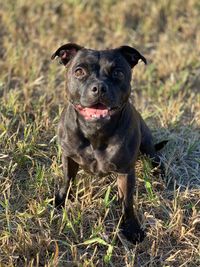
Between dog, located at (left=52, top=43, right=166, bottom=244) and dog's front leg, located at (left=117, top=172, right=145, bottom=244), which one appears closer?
dog, located at (left=52, top=43, right=166, bottom=244)

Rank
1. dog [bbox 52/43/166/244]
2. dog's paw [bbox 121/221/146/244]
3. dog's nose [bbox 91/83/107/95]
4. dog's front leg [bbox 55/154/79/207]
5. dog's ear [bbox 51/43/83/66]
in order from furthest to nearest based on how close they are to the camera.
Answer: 1. dog's front leg [bbox 55/154/79/207]
2. dog's paw [bbox 121/221/146/244]
3. dog's ear [bbox 51/43/83/66]
4. dog [bbox 52/43/166/244]
5. dog's nose [bbox 91/83/107/95]

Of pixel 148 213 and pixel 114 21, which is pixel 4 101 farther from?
pixel 114 21

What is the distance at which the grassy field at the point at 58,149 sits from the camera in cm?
345

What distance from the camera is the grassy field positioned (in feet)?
11.3

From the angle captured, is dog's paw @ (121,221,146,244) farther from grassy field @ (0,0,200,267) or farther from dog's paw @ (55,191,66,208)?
dog's paw @ (55,191,66,208)

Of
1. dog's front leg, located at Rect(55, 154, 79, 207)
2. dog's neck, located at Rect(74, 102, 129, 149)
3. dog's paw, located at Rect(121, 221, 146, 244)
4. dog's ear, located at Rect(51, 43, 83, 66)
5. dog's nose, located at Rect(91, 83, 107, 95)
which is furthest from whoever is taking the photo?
dog's front leg, located at Rect(55, 154, 79, 207)

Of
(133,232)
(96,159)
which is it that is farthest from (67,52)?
(133,232)

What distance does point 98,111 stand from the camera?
3.20m

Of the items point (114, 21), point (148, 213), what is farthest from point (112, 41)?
point (148, 213)

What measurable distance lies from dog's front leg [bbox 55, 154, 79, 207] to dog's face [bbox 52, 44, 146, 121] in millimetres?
507

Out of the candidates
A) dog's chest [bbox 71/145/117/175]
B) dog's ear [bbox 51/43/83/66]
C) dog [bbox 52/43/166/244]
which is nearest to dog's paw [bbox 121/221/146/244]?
dog [bbox 52/43/166/244]

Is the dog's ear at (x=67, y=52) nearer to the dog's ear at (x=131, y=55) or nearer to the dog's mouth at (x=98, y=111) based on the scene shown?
the dog's ear at (x=131, y=55)

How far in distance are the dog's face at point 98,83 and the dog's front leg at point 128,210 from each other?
1.68 feet

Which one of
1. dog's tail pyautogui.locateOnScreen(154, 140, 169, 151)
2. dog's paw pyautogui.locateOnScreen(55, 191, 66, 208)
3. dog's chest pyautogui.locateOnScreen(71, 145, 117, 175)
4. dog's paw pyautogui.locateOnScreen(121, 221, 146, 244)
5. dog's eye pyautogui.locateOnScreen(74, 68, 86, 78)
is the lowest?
dog's paw pyautogui.locateOnScreen(121, 221, 146, 244)
